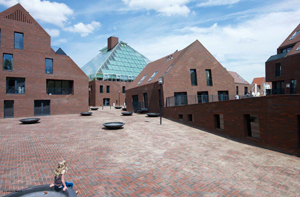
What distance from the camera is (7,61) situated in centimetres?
2295

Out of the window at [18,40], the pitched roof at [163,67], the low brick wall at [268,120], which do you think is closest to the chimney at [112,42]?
the pitched roof at [163,67]

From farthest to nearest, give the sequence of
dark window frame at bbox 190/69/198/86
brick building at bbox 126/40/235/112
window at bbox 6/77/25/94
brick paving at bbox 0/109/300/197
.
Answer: window at bbox 6/77/25/94
dark window frame at bbox 190/69/198/86
brick building at bbox 126/40/235/112
brick paving at bbox 0/109/300/197

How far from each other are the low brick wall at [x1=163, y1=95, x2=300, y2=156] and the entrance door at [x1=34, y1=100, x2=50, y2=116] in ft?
78.7

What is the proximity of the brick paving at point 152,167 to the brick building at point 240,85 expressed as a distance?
43.7m

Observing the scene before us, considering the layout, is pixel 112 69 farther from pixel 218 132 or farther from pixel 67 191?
pixel 67 191

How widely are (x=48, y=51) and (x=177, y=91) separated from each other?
20.3m

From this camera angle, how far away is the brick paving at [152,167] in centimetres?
517

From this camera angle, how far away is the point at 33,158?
7.32 meters

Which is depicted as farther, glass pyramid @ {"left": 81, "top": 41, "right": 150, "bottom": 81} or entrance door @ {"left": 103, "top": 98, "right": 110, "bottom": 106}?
glass pyramid @ {"left": 81, "top": 41, "right": 150, "bottom": 81}

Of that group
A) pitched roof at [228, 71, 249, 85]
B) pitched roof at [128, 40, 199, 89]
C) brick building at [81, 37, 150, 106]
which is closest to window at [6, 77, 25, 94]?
pitched roof at [128, 40, 199, 89]

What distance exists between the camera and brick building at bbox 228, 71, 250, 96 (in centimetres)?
4881

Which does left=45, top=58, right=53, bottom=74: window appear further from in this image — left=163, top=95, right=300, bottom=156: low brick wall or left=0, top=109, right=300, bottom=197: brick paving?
left=163, top=95, right=300, bottom=156: low brick wall

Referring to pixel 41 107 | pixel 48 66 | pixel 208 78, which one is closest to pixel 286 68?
pixel 208 78

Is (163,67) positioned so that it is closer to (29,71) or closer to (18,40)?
(29,71)
